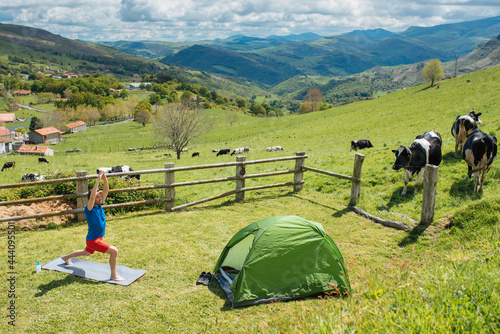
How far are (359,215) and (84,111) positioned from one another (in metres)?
125

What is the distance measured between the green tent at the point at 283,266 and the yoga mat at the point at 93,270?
6.41 feet

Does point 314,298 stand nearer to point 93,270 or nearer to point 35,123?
point 93,270

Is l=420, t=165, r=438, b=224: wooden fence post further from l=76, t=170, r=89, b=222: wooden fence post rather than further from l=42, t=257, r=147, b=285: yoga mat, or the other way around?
l=76, t=170, r=89, b=222: wooden fence post

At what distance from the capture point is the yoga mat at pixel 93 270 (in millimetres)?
7185

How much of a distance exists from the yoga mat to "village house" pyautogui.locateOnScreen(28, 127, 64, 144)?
95.4 m

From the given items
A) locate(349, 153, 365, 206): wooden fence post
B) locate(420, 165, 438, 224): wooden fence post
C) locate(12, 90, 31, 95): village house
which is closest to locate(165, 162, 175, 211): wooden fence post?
locate(349, 153, 365, 206): wooden fence post

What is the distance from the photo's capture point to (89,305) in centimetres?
632

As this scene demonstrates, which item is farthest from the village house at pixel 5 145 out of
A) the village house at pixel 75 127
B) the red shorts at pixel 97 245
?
the red shorts at pixel 97 245

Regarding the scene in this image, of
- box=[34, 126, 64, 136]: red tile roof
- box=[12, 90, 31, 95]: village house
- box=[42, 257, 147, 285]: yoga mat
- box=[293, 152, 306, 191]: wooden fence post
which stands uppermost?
box=[12, 90, 31, 95]: village house

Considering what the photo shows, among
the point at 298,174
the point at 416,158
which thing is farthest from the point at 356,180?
the point at 298,174

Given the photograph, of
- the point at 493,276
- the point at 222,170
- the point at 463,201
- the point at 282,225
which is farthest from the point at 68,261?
the point at 222,170

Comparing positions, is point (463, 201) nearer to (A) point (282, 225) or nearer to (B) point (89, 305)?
(A) point (282, 225)

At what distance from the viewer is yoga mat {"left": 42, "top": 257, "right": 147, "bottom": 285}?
7185 mm

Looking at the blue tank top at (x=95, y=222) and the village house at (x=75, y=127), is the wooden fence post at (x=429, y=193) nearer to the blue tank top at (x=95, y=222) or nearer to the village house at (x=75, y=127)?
the blue tank top at (x=95, y=222)
